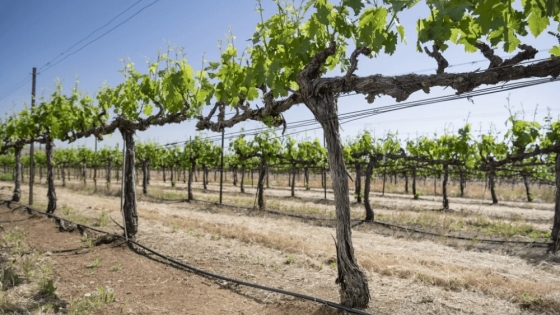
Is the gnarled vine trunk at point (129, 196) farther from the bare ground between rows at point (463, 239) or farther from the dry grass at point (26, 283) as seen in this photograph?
the bare ground between rows at point (463, 239)

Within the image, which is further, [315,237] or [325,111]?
[315,237]

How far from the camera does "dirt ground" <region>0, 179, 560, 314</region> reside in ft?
16.1

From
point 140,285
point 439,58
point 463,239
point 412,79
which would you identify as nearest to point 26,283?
point 140,285

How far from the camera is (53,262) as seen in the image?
684cm

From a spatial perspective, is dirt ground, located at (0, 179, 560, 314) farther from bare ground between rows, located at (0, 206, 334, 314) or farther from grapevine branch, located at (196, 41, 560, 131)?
grapevine branch, located at (196, 41, 560, 131)

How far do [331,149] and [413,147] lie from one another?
69.0 feet

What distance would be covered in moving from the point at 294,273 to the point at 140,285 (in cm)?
246

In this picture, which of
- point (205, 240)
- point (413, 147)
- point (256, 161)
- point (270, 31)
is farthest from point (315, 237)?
point (256, 161)

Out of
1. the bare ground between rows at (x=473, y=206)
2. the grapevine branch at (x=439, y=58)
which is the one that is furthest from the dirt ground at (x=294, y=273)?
the bare ground between rows at (x=473, y=206)

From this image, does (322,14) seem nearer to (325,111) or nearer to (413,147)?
(325,111)

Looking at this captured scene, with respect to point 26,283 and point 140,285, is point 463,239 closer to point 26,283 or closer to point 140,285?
point 140,285

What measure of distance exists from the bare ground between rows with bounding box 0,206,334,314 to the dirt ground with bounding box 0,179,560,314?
0.01 m

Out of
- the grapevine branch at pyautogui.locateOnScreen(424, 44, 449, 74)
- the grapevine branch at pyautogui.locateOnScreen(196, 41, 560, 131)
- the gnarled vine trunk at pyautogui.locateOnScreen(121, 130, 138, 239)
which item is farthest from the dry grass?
the grapevine branch at pyautogui.locateOnScreen(424, 44, 449, 74)

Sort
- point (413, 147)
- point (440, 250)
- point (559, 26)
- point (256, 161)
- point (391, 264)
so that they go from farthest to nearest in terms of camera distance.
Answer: point (256, 161), point (413, 147), point (440, 250), point (391, 264), point (559, 26)
